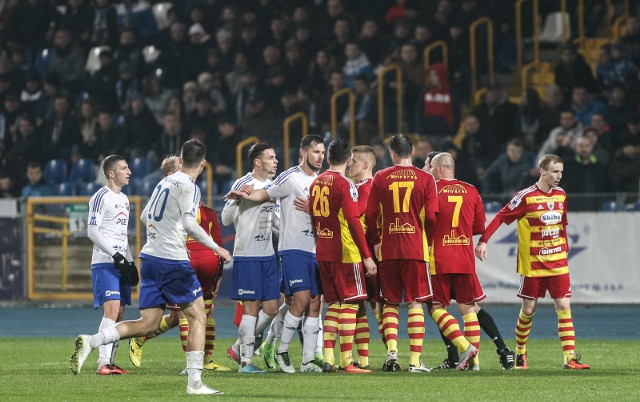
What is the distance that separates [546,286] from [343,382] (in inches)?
107

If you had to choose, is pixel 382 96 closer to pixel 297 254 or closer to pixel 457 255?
pixel 457 255

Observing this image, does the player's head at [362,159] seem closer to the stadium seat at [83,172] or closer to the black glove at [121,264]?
the black glove at [121,264]

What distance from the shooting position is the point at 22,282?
23.5m

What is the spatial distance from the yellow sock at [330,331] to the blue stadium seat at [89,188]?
45.0 feet

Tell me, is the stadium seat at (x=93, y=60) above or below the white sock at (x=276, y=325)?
above

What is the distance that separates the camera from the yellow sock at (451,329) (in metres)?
12.0

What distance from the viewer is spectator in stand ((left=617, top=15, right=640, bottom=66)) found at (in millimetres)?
24328

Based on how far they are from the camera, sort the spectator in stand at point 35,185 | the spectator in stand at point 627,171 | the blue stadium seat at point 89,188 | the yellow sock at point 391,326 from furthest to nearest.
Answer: the spectator in stand at point 35,185, the blue stadium seat at point 89,188, the spectator in stand at point 627,171, the yellow sock at point 391,326

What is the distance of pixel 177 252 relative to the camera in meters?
10.5

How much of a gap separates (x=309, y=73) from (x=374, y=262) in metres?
14.3

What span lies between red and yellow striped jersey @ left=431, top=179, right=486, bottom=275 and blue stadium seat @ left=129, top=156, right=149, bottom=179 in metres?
13.9

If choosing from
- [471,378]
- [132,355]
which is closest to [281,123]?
[132,355]

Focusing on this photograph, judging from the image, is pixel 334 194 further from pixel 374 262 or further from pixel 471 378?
pixel 471 378

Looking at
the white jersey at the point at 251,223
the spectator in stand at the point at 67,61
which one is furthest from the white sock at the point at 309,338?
the spectator in stand at the point at 67,61
